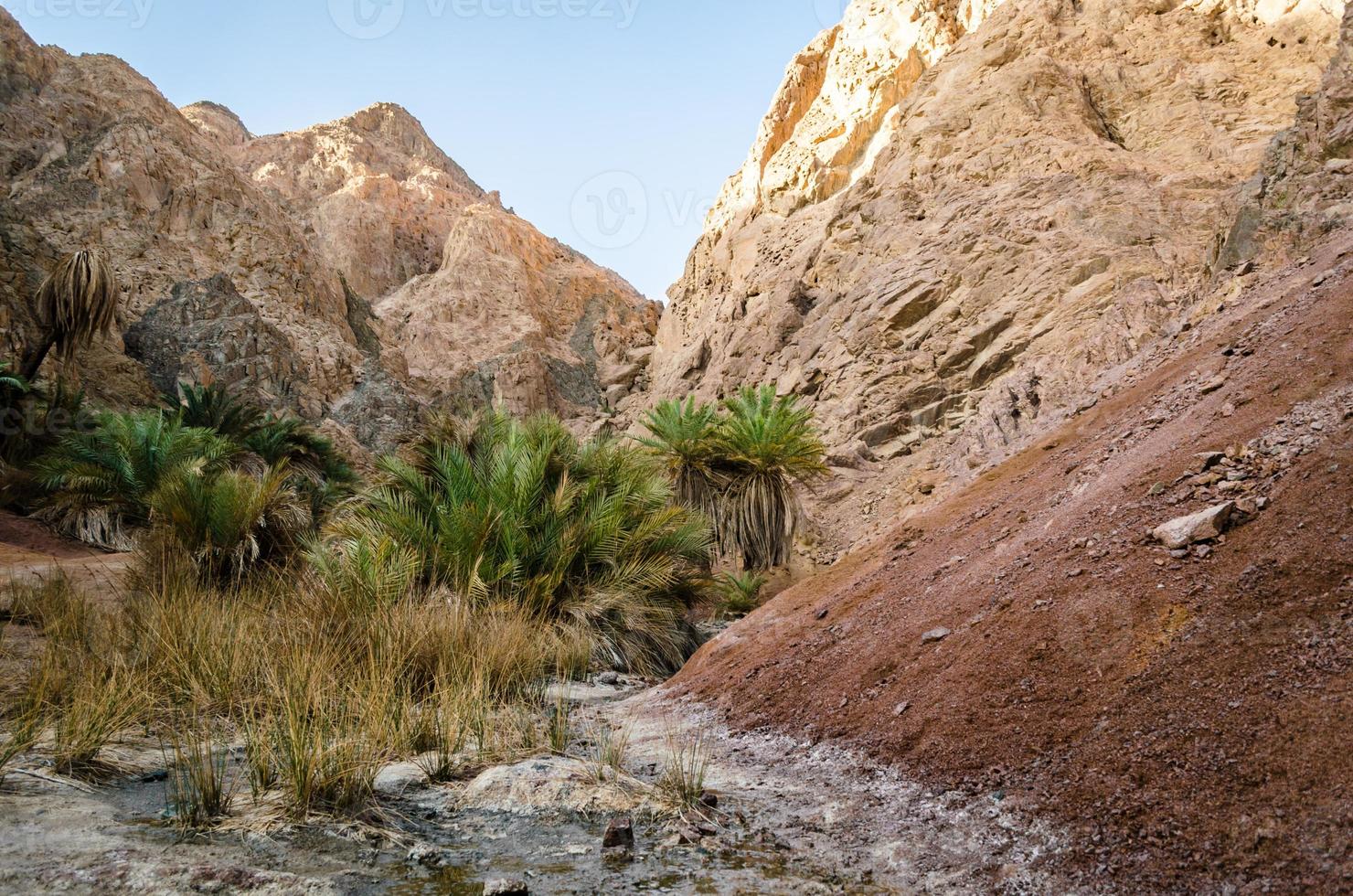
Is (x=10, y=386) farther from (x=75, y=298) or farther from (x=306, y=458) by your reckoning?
(x=306, y=458)

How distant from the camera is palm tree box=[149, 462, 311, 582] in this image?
9531mm

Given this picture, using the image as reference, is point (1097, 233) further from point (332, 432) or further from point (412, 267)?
point (412, 267)

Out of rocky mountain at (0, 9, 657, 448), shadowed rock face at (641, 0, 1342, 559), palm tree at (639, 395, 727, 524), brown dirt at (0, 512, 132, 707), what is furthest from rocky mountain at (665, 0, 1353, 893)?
rocky mountain at (0, 9, 657, 448)

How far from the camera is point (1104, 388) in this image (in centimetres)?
1014

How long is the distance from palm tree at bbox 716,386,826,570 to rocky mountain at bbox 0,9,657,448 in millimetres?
10836

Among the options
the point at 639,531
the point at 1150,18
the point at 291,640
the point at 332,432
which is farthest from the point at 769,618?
the point at 332,432

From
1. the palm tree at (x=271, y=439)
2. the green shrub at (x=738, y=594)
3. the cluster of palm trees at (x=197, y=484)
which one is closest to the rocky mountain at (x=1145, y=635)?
the green shrub at (x=738, y=594)

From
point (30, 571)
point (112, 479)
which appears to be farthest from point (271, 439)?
point (30, 571)

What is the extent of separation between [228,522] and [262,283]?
36.6 meters

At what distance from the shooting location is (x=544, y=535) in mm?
9312

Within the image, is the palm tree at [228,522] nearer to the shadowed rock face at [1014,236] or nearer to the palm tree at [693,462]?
the palm tree at [693,462]

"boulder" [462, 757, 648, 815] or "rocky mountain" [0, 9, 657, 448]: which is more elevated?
"rocky mountain" [0, 9, 657, 448]

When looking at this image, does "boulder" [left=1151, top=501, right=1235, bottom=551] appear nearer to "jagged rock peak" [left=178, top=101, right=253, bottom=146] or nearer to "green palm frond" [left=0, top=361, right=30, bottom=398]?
"green palm frond" [left=0, top=361, right=30, bottom=398]

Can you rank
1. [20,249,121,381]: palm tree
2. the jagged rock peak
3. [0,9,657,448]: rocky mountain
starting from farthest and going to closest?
1. the jagged rock peak
2. [0,9,657,448]: rocky mountain
3. [20,249,121,381]: palm tree
